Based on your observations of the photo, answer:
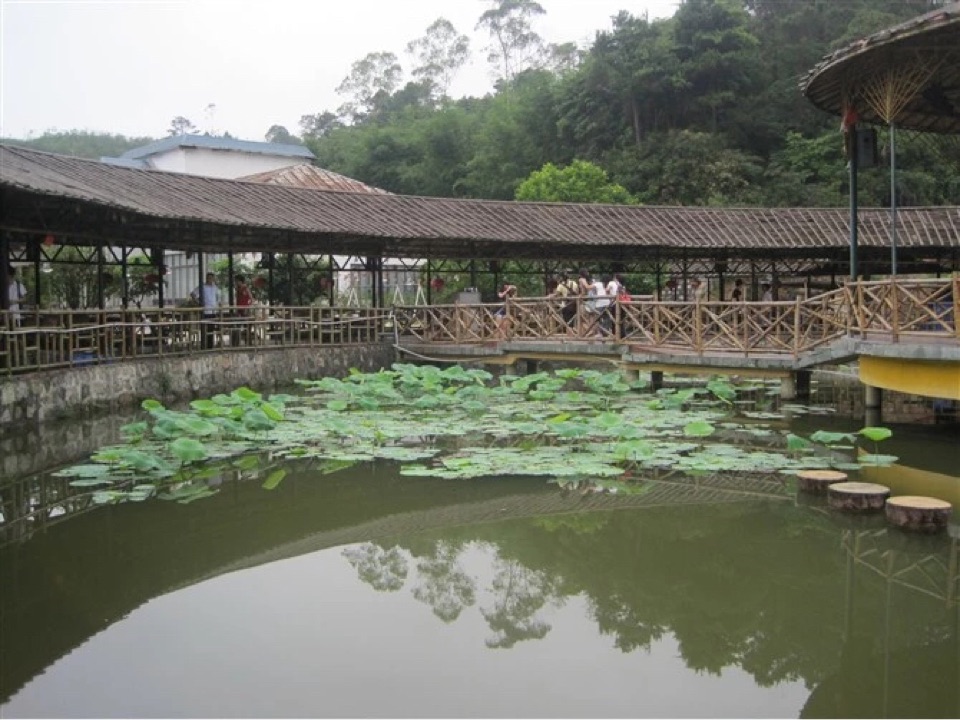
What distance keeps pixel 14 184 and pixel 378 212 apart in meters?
10.9

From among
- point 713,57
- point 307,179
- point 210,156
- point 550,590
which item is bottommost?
point 550,590

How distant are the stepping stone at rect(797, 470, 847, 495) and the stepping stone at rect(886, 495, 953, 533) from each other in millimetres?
972

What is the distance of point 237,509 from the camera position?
805 centimetres

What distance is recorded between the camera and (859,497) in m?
7.50

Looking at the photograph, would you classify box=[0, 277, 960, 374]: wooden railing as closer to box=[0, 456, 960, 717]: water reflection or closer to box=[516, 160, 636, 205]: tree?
box=[0, 456, 960, 717]: water reflection

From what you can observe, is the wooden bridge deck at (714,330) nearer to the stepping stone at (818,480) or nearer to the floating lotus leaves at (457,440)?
the floating lotus leaves at (457,440)

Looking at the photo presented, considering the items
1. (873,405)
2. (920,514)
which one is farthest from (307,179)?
(920,514)

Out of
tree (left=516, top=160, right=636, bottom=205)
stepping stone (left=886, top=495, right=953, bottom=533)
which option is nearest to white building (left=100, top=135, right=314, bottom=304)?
tree (left=516, top=160, right=636, bottom=205)

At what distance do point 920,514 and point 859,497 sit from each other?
0.61m

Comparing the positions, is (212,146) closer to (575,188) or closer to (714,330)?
(575,188)

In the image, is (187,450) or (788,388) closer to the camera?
(187,450)

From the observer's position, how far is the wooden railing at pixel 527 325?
11.0 m

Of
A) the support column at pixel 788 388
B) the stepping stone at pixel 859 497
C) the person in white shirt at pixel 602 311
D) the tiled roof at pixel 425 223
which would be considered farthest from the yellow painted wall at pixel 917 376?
the tiled roof at pixel 425 223

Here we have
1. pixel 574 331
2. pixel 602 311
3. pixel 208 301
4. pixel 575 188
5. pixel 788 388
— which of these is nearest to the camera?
pixel 788 388
